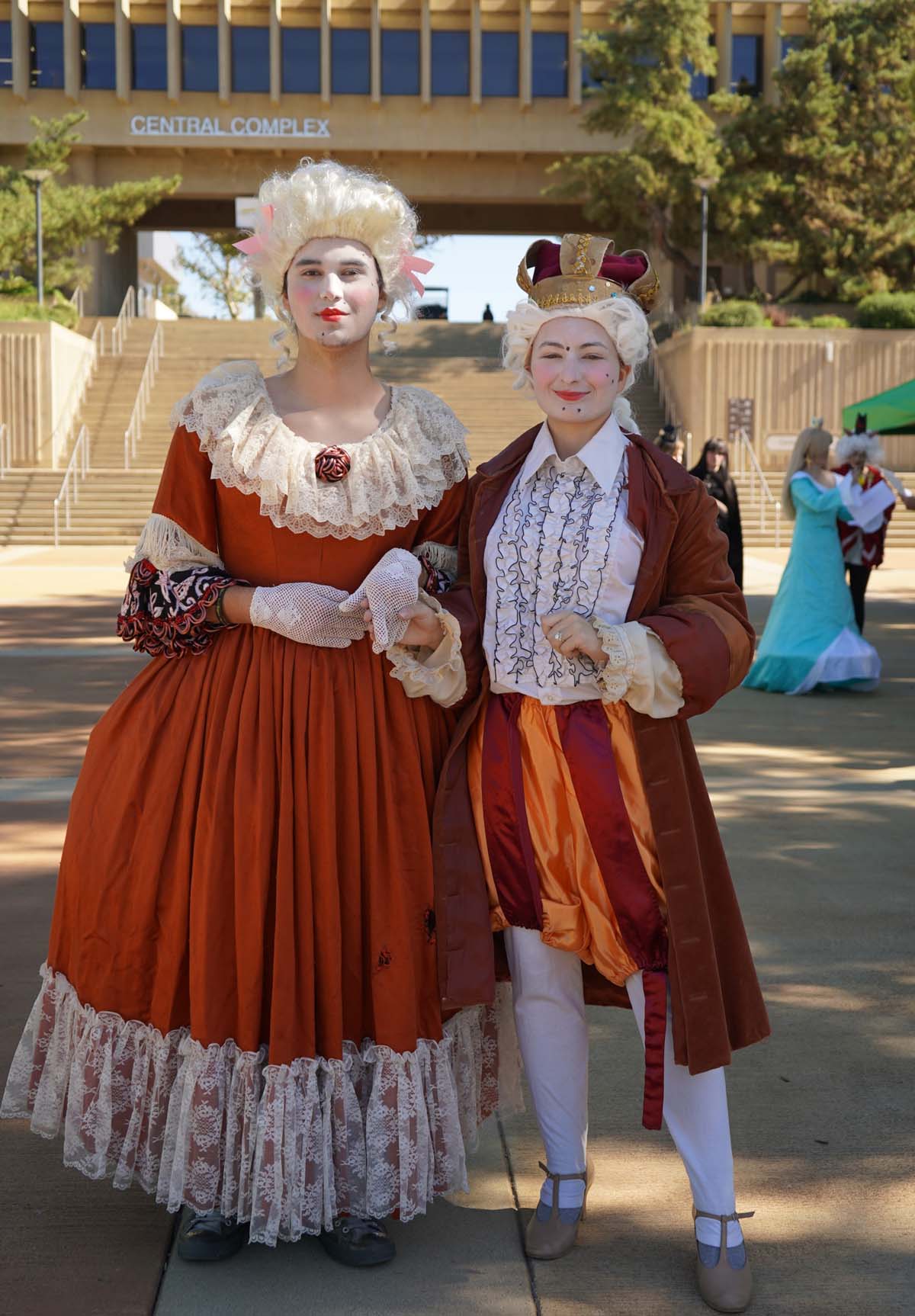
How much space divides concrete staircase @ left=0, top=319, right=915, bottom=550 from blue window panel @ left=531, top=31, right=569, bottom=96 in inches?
300

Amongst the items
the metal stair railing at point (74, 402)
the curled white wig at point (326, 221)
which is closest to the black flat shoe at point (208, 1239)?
the curled white wig at point (326, 221)

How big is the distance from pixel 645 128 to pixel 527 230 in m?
9.60

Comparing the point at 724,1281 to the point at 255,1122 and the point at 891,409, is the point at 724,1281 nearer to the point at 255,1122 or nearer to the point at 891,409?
the point at 255,1122

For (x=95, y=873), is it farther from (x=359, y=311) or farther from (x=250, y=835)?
(x=359, y=311)

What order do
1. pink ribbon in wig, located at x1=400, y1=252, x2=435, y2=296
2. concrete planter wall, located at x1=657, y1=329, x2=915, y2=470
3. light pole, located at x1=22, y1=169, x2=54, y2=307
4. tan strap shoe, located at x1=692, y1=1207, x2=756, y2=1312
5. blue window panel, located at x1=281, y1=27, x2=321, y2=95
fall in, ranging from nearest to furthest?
tan strap shoe, located at x1=692, y1=1207, x2=756, y2=1312, pink ribbon in wig, located at x1=400, y1=252, x2=435, y2=296, concrete planter wall, located at x1=657, y1=329, x2=915, y2=470, light pole, located at x1=22, y1=169, x2=54, y2=307, blue window panel, located at x1=281, y1=27, x2=321, y2=95

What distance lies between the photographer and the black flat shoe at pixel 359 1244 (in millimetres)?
2469

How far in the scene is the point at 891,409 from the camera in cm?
1024

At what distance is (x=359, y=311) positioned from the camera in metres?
2.65

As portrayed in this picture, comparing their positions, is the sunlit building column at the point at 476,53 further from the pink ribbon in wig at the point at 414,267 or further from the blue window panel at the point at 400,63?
the pink ribbon in wig at the point at 414,267

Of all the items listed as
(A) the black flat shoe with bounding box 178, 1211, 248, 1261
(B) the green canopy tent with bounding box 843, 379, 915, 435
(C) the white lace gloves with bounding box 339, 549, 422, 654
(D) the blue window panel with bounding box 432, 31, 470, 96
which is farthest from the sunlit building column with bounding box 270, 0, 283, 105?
(A) the black flat shoe with bounding box 178, 1211, 248, 1261

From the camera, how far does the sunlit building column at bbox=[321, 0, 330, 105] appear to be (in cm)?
3403

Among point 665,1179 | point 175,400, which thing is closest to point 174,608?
point 665,1179

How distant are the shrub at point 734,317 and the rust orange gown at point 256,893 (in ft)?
83.9

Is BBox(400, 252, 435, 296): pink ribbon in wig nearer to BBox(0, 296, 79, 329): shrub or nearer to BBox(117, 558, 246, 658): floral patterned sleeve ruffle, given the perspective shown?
BBox(117, 558, 246, 658): floral patterned sleeve ruffle
